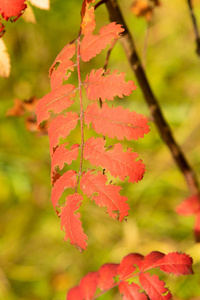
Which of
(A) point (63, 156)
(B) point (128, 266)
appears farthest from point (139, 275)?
(A) point (63, 156)

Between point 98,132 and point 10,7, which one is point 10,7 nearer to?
point 10,7

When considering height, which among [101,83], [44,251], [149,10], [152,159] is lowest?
[44,251]

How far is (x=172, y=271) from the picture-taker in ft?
1.82

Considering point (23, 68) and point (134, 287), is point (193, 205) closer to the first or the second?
point (134, 287)

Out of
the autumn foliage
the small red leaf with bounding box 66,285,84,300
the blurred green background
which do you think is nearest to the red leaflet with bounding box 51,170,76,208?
the autumn foliage

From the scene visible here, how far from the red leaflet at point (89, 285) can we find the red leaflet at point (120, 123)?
0.30 metres

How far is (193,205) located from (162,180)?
88 centimetres

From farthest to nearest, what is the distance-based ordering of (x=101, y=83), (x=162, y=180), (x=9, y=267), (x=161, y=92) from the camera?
1. (x=161, y=92)
2. (x=162, y=180)
3. (x=9, y=267)
4. (x=101, y=83)

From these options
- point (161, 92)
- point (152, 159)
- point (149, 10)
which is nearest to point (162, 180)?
point (152, 159)

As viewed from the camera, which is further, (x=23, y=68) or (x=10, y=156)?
(x=23, y=68)

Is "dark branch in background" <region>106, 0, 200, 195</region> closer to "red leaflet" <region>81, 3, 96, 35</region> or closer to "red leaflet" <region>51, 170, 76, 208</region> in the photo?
"red leaflet" <region>81, 3, 96, 35</region>

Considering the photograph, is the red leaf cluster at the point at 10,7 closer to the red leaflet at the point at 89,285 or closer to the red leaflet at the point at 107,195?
the red leaflet at the point at 107,195

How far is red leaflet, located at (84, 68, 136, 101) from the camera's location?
1.57 ft

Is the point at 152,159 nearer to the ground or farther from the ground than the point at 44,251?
farther from the ground
